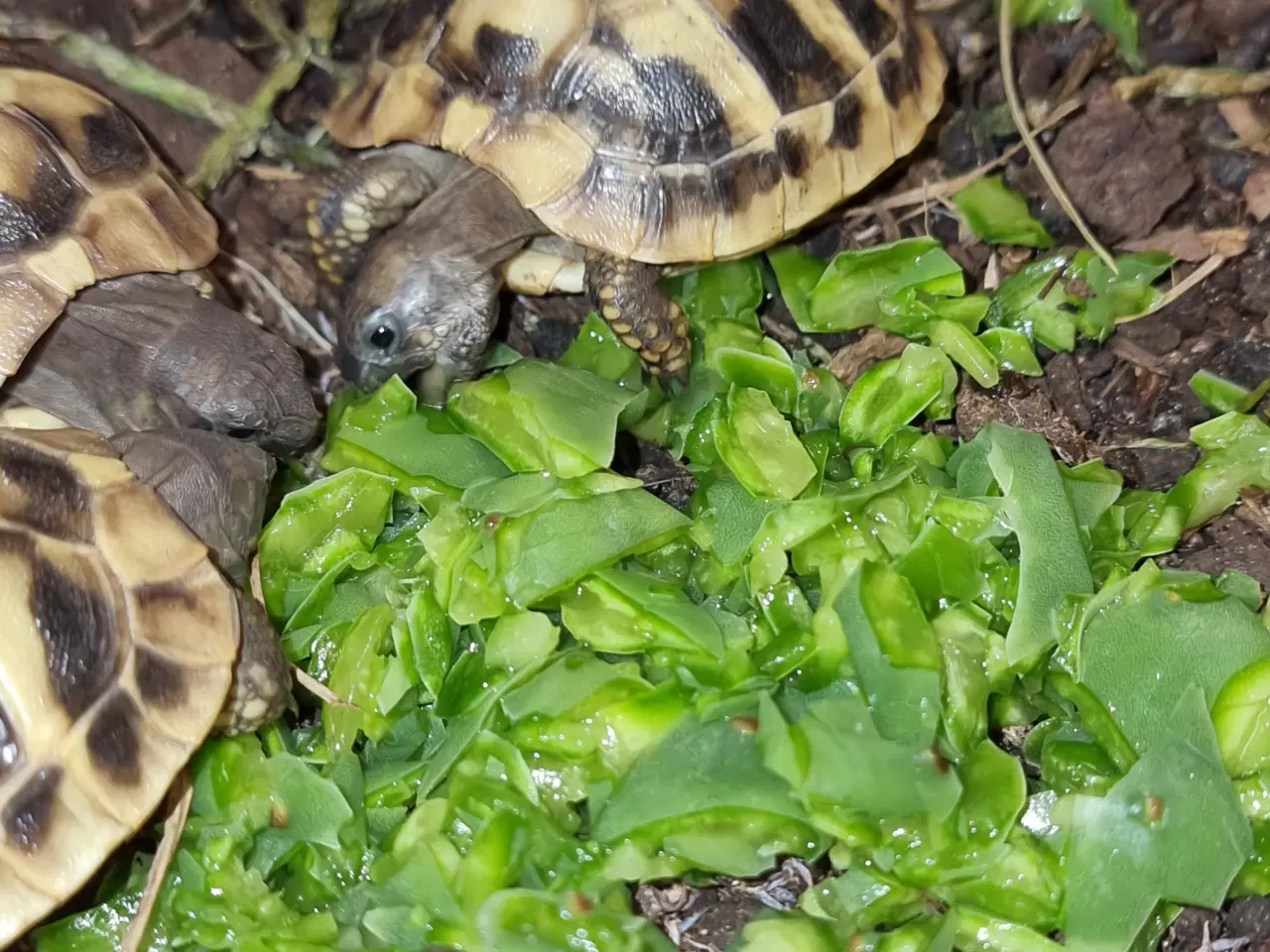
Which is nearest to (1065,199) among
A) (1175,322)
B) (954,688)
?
(1175,322)

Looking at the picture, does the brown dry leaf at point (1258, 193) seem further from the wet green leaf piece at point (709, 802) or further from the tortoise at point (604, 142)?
the wet green leaf piece at point (709, 802)

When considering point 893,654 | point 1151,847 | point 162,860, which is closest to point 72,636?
point 162,860

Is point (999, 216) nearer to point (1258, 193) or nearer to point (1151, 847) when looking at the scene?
point (1258, 193)

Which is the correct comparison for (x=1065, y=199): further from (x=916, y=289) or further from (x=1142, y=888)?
(x=1142, y=888)

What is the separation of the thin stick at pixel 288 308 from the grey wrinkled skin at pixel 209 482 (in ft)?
1.77

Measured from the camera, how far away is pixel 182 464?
6.73ft

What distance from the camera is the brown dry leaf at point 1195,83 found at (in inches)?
98.0

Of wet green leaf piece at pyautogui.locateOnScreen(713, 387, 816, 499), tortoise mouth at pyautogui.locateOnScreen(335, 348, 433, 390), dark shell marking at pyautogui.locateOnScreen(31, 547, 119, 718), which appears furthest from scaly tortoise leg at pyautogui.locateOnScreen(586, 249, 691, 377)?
dark shell marking at pyautogui.locateOnScreen(31, 547, 119, 718)

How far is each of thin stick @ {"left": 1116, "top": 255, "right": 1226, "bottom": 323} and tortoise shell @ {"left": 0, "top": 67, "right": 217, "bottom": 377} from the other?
201 centimetres

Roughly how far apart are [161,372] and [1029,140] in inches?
77.2

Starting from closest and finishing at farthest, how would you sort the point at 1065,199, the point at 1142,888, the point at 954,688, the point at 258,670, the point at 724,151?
the point at 1142,888 → the point at 954,688 → the point at 258,670 → the point at 724,151 → the point at 1065,199

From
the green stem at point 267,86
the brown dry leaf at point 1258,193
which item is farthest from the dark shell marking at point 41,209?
the brown dry leaf at point 1258,193

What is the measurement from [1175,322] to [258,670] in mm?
1956

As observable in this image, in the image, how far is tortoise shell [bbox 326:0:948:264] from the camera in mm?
2156
